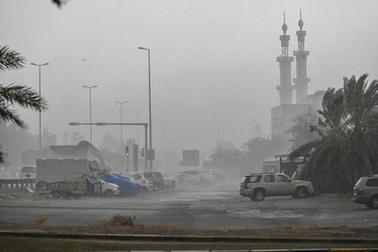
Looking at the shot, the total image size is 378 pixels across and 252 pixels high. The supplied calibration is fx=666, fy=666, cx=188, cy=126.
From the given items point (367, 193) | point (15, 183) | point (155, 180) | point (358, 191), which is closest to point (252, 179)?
point (358, 191)

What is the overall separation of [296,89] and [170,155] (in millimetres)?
37164

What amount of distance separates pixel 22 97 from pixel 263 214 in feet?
56.5

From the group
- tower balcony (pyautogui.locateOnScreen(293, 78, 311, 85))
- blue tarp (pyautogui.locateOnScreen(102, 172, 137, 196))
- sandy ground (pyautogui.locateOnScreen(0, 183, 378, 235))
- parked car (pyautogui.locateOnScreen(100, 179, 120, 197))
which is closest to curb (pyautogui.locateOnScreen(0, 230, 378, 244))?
sandy ground (pyautogui.locateOnScreen(0, 183, 378, 235))

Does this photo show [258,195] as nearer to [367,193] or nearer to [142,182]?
[367,193]

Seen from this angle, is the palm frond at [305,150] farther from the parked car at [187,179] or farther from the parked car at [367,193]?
the parked car at [187,179]

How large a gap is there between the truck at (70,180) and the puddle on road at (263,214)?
53.4ft

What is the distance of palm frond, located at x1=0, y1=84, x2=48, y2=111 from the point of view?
13.8 metres

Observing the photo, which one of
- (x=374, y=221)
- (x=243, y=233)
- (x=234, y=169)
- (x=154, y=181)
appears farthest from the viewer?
(x=234, y=169)

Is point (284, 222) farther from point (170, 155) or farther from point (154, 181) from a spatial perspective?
point (170, 155)

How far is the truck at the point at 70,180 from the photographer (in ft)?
146

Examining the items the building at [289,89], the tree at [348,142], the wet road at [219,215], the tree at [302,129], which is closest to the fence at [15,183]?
the wet road at [219,215]

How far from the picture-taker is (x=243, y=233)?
20.1 m

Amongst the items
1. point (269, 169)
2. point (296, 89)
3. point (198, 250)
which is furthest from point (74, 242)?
point (296, 89)

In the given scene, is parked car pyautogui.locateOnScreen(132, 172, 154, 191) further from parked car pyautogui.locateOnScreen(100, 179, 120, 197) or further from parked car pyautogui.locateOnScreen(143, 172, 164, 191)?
parked car pyautogui.locateOnScreen(100, 179, 120, 197)
